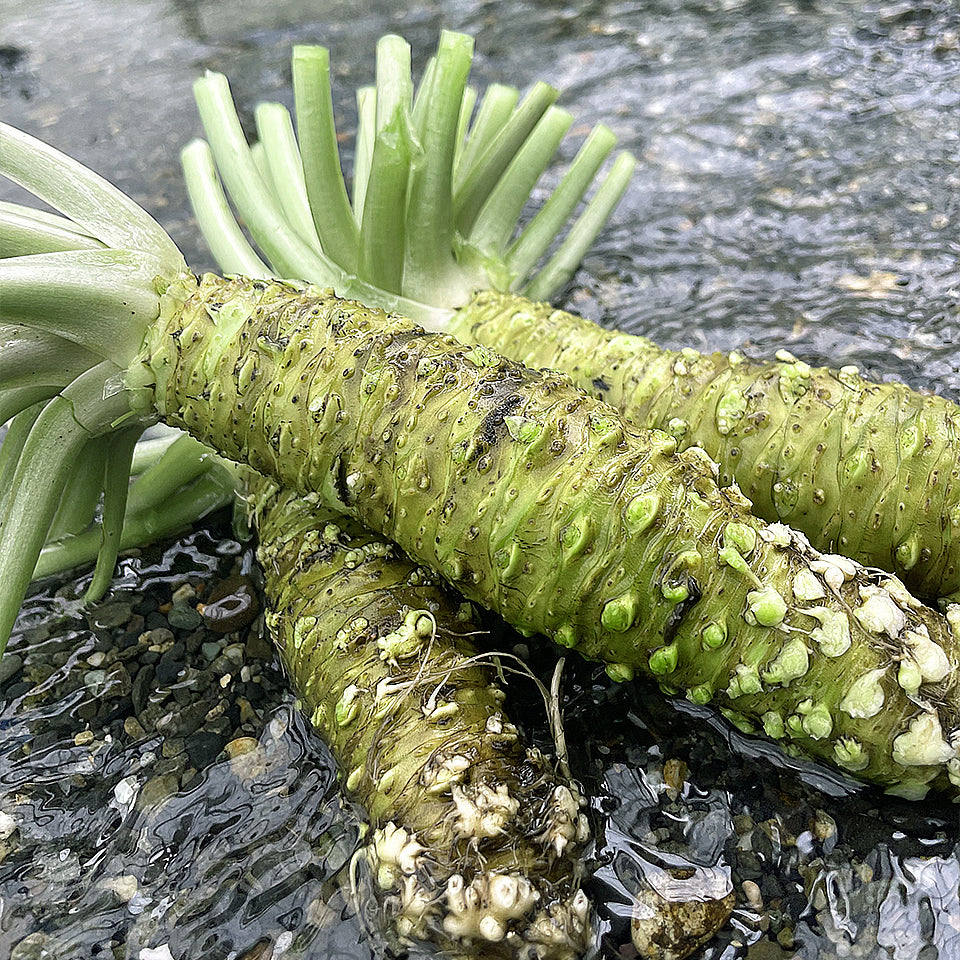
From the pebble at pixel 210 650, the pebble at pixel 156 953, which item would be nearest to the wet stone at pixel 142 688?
the pebble at pixel 210 650

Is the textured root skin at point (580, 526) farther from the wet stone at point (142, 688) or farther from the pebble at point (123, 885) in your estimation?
the pebble at point (123, 885)

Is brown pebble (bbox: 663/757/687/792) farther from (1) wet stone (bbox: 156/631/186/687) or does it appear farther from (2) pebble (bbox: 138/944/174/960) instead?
(1) wet stone (bbox: 156/631/186/687)

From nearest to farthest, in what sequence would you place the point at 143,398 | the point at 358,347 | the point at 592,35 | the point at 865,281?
the point at 358,347
the point at 143,398
the point at 865,281
the point at 592,35

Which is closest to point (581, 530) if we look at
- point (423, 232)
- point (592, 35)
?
point (423, 232)

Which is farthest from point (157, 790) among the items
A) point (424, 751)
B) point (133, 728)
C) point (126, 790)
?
point (424, 751)

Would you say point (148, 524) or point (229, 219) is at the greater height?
point (229, 219)

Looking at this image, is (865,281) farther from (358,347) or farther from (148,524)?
(148,524)
